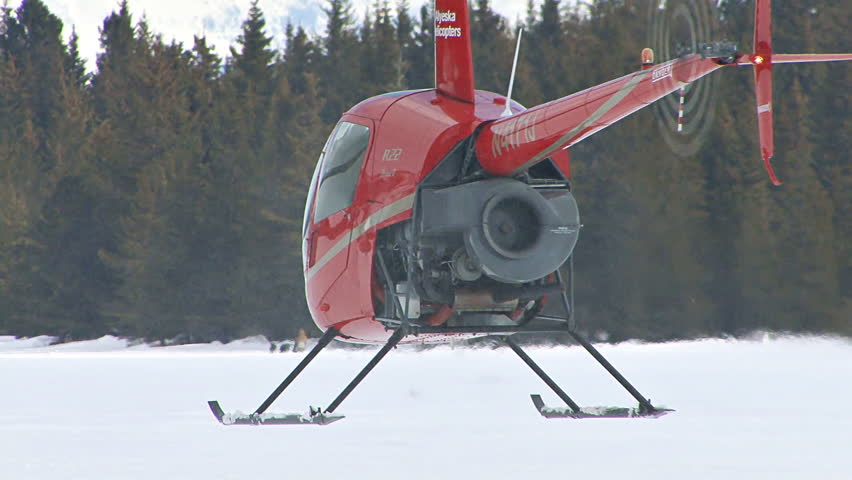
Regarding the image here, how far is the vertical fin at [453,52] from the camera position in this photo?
31.3 ft

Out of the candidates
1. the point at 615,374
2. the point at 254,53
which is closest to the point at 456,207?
the point at 615,374

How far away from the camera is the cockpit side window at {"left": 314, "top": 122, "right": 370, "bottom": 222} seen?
984cm

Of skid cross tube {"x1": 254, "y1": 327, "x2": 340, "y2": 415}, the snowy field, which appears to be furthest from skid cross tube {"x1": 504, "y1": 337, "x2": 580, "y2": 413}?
skid cross tube {"x1": 254, "y1": 327, "x2": 340, "y2": 415}

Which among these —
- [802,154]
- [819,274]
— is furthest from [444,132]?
[802,154]

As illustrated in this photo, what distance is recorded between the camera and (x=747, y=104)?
35.2 metres

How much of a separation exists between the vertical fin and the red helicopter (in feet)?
0.04

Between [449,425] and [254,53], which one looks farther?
[254,53]

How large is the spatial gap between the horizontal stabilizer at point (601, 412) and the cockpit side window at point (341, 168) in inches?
105

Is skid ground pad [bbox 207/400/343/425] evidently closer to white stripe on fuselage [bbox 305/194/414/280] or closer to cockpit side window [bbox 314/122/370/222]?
white stripe on fuselage [bbox 305/194/414/280]

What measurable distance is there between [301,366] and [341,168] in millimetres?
1793

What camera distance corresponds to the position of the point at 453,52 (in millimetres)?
9594

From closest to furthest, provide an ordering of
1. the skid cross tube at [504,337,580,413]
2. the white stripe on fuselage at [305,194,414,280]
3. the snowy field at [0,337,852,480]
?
the snowy field at [0,337,852,480]
the white stripe on fuselage at [305,194,414,280]
the skid cross tube at [504,337,580,413]

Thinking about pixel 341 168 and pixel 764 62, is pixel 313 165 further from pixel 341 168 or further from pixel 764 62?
pixel 764 62

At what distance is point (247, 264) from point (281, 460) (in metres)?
31.8
